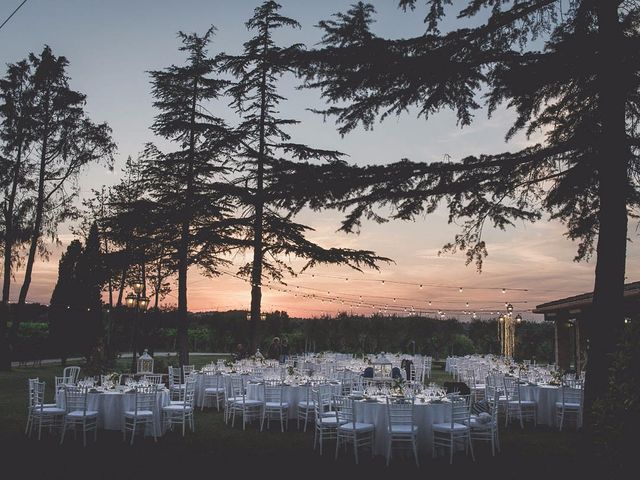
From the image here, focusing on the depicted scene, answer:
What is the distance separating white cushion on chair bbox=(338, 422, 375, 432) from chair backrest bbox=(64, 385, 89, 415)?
4.06 metres

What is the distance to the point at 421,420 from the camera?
26.6ft

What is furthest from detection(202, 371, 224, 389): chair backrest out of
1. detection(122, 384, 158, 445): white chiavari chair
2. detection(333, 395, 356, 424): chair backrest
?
detection(333, 395, 356, 424): chair backrest

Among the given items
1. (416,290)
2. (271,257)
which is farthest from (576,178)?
(416,290)

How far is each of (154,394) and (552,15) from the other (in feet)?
25.9

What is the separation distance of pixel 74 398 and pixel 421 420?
17.4 feet

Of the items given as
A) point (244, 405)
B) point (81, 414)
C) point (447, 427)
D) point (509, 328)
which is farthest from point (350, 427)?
point (509, 328)

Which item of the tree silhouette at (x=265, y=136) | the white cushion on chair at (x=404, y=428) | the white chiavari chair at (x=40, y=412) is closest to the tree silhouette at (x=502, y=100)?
the white cushion on chair at (x=404, y=428)

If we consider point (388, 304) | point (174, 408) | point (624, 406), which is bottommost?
point (174, 408)

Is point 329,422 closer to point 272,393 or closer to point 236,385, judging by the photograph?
point 272,393

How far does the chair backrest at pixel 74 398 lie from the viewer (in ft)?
29.6

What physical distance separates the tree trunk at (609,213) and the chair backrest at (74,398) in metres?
7.18

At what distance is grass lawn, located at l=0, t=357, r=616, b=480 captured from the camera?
7.05 meters

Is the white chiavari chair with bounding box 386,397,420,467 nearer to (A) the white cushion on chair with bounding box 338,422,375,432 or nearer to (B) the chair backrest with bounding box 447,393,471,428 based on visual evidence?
(A) the white cushion on chair with bounding box 338,422,375,432

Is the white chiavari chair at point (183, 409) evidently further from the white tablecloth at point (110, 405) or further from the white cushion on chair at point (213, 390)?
the white cushion on chair at point (213, 390)
